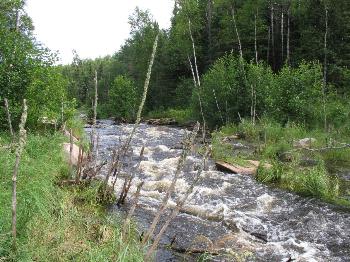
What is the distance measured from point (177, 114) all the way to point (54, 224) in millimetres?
36254

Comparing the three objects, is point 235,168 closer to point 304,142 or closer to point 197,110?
point 304,142

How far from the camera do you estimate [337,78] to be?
34.7 m

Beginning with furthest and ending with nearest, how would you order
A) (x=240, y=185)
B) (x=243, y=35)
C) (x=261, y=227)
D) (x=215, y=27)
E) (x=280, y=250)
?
(x=215, y=27), (x=243, y=35), (x=240, y=185), (x=261, y=227), (x=280, y=250)

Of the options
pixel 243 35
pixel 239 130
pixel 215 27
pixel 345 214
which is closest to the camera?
pixel 345 214

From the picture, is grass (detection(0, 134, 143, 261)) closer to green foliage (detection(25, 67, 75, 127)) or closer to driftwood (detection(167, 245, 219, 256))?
driftwood (detection(167, 245, 219, 256))

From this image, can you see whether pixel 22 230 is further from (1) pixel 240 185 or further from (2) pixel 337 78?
(2) pixel 337 78

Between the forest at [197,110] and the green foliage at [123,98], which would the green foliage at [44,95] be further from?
the green foliage at [123,98]

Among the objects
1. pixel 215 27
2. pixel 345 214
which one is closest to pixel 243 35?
pixel 215 27

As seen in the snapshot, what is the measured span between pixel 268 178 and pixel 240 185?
1.02 m

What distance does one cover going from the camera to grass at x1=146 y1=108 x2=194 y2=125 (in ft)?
125

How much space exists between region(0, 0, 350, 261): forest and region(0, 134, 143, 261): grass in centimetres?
2

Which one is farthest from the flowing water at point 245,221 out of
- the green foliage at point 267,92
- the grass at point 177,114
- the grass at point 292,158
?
the grass at point 177,114

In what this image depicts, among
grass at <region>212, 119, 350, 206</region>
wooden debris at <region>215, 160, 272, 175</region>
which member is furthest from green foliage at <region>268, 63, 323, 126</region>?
wooden debris at <region>215, 160, 272, 175</region>

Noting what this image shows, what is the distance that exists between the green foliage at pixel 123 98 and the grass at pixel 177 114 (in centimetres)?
251
